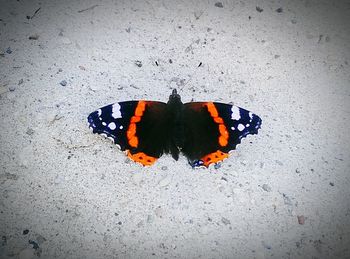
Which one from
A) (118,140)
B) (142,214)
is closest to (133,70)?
(118,140)

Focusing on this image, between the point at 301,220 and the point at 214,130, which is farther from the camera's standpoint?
the point at 214,130

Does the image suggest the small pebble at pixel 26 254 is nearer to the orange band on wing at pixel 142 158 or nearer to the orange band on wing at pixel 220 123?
the orange band on wing at pixel 142 158

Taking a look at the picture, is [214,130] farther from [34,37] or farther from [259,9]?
[34,37]

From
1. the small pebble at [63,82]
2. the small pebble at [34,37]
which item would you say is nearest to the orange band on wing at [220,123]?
the small pebble at [63,82]

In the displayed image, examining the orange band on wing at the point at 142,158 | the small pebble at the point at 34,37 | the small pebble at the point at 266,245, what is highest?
the small pebble at the point at 34,37

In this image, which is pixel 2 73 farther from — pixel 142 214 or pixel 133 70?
pixel 142 214

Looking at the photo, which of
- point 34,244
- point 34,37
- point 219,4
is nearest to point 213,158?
point 34,244

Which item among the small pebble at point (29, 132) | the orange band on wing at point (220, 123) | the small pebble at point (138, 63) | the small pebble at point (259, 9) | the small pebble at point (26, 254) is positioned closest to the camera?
the small pebble at point (26, 254)
